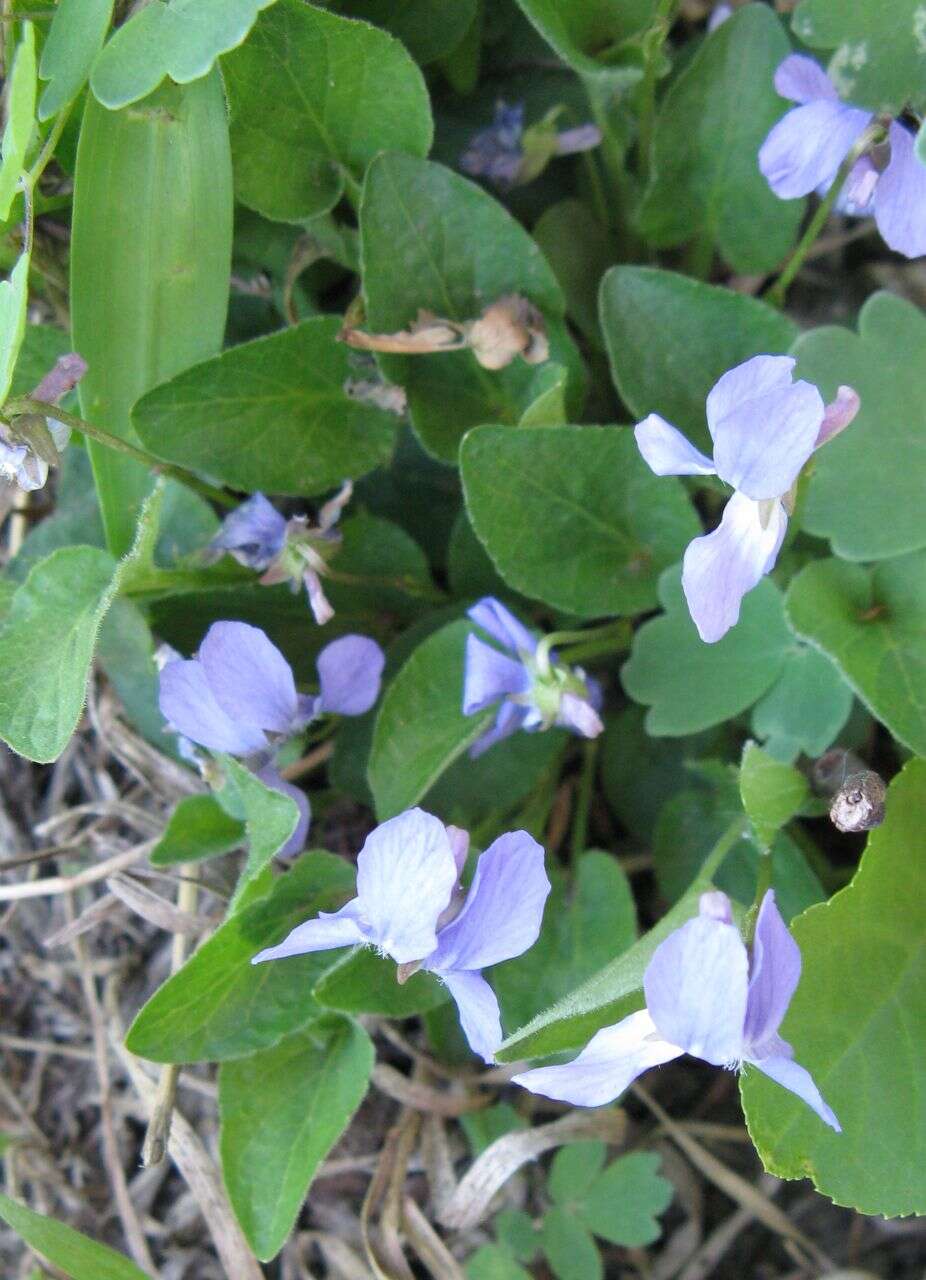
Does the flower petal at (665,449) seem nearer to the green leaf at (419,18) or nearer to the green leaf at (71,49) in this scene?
the green leaf at (71,49)

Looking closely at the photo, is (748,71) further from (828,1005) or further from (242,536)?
(828,1005)

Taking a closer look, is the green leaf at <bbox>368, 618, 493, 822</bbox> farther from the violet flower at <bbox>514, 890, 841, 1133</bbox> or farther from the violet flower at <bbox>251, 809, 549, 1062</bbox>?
the violet flower at <bbox>514, 890, 841, 1133</bbox>

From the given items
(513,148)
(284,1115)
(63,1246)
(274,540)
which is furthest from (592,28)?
(63,1246)

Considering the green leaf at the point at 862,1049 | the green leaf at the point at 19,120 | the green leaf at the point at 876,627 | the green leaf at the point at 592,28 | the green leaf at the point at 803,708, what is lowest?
the green leaf at the point at 862,1049

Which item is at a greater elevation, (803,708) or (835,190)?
(835,190)

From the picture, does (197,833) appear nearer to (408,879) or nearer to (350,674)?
(350,674)

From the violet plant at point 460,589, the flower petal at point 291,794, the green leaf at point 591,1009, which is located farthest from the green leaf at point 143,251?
the green leaf at point 591,1009

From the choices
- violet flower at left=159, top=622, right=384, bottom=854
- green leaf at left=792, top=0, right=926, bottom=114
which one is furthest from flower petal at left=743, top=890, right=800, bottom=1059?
green leaf at left=792, top=0, right=926, bottom=114
